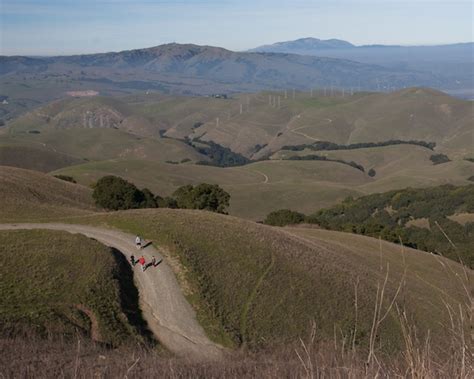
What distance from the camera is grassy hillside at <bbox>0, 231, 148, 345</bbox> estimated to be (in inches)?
773

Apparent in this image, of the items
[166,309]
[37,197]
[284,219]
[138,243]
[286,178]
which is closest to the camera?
[166,309]

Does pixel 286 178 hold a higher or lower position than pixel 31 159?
lower

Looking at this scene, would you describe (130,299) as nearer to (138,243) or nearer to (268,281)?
(138,243)

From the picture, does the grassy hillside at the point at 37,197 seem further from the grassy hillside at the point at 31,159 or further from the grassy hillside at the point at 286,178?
the grassy hillside at the point at 31,159

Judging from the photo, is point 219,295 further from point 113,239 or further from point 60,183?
point 60,183

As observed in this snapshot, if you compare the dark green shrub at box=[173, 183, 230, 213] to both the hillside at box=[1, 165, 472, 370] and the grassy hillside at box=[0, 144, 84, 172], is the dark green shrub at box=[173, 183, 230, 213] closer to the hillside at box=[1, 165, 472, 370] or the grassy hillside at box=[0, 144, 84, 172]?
the hillside at box=[1, 165, 472, 370]

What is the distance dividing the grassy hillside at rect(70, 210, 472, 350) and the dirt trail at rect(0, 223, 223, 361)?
0.68 meters

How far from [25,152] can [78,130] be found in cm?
6701

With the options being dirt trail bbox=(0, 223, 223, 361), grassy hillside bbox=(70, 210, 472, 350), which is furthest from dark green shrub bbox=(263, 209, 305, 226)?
dirt trail bbox=(0, 223, 223, 361)

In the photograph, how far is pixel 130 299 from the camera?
78.6 ft

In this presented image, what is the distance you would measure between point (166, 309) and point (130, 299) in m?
1.63

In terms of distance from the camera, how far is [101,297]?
74.6 ft

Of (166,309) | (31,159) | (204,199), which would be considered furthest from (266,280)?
(31,159)

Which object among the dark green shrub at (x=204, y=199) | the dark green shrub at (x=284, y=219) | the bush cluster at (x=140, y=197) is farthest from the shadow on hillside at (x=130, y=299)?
the dark green shrub at (x=284, y=219)
